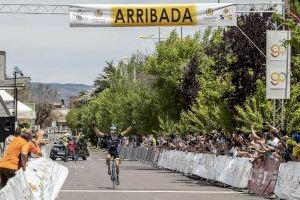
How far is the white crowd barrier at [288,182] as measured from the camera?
740 inches

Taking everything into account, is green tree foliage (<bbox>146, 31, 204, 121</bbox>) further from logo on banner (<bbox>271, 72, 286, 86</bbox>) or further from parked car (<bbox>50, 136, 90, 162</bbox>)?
logo on banner (<bbox>271, 72, 286, 86</bbox>)

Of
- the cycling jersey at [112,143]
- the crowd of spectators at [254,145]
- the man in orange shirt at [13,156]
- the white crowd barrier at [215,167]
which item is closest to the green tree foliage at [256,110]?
the crowd of spectators at [254,145]

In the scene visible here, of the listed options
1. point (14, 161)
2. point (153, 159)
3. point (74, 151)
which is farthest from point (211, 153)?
point (74, 151)

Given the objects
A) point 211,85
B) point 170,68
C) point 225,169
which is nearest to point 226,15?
point 225,169

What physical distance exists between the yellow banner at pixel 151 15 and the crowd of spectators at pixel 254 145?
4173 millimetres

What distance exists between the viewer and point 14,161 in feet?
53.5

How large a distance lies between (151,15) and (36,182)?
486 inches

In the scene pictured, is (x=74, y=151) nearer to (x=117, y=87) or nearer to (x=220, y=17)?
(x=220, y=17)

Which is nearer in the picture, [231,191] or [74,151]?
[231,191]

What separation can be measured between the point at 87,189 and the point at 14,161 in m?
7.15

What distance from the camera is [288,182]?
19.4 meters

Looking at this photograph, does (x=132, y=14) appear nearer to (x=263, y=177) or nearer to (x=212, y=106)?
(x=263, y=177)

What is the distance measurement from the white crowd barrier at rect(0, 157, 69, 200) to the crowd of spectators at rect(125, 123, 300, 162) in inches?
211

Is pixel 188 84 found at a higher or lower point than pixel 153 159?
higher
